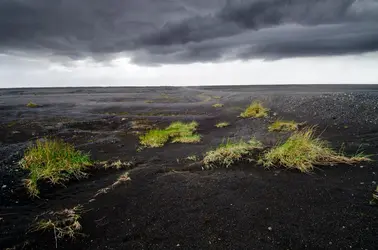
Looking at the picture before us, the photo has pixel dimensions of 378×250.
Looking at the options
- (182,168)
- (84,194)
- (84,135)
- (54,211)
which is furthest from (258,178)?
(84,135)

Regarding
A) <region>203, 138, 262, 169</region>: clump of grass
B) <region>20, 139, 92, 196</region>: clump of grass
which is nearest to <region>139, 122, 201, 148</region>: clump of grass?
<region>203, 138, 262, 169</region>: clump of grass

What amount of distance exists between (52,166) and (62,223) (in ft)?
11.9

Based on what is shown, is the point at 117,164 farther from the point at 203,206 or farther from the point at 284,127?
the point at 284,127

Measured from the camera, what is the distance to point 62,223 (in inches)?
239

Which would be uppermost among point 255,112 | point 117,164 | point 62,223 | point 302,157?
point 255,112

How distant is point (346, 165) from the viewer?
8977 millimetres

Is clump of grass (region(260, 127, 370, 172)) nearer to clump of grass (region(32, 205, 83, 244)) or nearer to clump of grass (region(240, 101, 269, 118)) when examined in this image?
clump of grass (region(32, 205, 83, 244))

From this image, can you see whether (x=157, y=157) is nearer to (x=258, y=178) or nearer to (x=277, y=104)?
(x=258, y=178)

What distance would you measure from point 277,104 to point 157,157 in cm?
1540

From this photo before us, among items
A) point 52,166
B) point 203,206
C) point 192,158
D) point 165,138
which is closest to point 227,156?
point 192,158

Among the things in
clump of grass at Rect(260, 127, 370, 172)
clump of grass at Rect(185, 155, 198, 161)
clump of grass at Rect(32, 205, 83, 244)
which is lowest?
clump of grass at Rect(32, 205, 83, 244)

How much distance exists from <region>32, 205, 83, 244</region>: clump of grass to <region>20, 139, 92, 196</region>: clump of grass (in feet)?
5.83

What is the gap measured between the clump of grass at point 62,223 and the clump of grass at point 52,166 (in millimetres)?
1777

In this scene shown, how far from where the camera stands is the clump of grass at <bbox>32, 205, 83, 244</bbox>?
570 cm
